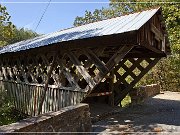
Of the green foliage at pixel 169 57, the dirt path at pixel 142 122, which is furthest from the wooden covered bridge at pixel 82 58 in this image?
the green foliage at pixel 169 57

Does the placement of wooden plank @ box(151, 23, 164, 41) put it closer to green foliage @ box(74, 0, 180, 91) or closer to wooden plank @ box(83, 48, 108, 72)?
wooden plank @ box(83, 48, 108, 72)

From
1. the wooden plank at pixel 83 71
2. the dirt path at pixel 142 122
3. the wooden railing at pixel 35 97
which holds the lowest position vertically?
the dirt path at pixel 142 122

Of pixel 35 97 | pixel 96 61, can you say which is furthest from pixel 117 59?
pixel 35 97

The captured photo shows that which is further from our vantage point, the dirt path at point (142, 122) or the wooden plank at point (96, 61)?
the wooden plank at point (96, 61)

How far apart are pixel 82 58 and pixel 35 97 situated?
3.32 m

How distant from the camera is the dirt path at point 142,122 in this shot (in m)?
9.46

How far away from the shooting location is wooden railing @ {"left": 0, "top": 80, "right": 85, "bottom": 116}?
11747mm

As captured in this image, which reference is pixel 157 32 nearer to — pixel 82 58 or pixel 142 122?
pixel 142 122

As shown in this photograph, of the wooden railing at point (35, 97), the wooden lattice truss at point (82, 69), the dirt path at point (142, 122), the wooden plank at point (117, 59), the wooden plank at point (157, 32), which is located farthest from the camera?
the wooden railing at point (35, 97)

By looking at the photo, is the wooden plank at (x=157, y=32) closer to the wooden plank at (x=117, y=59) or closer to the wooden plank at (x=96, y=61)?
the wooden plank at (x=117, y=59)

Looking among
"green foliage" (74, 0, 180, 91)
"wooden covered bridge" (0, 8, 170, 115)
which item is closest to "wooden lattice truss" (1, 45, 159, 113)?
"wooden covered bridge" (0, 8, 170, 115)

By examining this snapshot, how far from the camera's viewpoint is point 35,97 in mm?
14242

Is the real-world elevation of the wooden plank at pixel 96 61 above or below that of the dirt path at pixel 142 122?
above

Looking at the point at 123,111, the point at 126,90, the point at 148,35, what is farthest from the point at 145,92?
the point at 148,35
